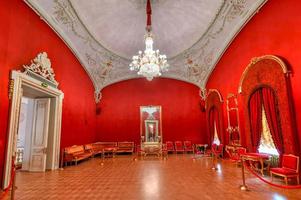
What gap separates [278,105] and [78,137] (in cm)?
826

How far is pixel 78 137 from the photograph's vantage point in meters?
9.53

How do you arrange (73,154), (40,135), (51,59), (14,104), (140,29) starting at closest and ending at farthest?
(14,104), (51,59), (40,135), (73,154), (140,29)

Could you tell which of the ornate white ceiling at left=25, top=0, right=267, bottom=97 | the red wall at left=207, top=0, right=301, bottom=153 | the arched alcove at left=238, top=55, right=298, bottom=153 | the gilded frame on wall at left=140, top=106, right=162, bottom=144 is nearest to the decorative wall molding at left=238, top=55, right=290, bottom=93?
the arched alcove at left=238, top=55, right=298, bottom=153

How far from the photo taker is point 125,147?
1223 cm

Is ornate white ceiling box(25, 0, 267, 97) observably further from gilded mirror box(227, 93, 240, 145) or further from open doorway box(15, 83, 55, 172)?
open doorway box(15, 83, 55, 172)

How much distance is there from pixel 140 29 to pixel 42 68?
454 centimetres

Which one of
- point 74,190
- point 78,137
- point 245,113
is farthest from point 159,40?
point 74,190

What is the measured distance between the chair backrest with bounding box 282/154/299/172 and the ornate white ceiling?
448 cm

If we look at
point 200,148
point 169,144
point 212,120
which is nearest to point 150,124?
point 169,144

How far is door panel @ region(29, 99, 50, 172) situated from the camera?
705cm

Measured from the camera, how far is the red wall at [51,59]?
4.84 m

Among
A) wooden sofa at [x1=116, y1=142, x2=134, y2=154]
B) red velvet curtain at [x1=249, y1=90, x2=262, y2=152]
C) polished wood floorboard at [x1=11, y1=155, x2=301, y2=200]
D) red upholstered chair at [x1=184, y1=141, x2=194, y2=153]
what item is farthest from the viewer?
red upholstered chair at [x1=184, y1=141, x2=194, y2=153]

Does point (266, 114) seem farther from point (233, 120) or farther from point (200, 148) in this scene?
point (200, 148)

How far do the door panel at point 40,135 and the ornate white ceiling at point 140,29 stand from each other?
2.80 meters
